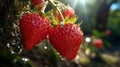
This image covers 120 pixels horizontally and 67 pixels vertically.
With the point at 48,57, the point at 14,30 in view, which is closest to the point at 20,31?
the point at 14,30

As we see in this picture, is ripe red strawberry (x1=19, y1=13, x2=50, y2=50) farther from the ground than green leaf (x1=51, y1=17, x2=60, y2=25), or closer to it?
closer to it

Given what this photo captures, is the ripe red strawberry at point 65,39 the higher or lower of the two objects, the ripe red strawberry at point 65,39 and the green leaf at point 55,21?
Answer: the lower

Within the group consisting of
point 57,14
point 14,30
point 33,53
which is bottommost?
point 33,53

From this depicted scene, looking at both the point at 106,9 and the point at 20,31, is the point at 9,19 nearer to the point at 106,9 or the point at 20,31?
the point at 20,31

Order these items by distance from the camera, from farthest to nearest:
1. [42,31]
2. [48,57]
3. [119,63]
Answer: [119,63] < [48,57] < [42,31]

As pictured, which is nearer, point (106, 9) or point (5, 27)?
point (5, 27)
